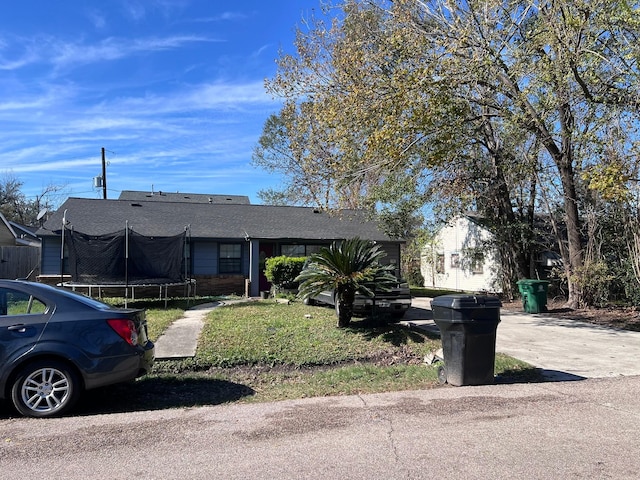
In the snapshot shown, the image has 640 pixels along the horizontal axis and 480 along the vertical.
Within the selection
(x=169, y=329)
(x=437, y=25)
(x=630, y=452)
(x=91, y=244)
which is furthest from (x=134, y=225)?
(x=630, y=452)

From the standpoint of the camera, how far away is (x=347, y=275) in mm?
9891

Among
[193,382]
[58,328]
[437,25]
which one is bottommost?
[193,382]

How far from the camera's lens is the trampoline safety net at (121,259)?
46.5ft

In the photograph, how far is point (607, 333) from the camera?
11.3m

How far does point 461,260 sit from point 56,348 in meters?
23.2

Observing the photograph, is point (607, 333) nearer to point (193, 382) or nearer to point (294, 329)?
point (294, 329)

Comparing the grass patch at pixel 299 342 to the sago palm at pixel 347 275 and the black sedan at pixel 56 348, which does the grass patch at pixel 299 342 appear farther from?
the black sedan at pixel 56 348

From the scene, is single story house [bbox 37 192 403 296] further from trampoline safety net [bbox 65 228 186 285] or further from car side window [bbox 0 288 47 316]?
car side window [bbox 0 288 47 316]

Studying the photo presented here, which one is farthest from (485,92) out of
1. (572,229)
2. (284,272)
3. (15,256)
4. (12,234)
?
(12,234)

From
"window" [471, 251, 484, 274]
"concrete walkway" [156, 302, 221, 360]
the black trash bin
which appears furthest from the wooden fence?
the black trash bin

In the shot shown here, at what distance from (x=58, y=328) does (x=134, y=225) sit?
15.1 m

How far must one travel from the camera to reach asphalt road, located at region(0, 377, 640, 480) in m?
3.90

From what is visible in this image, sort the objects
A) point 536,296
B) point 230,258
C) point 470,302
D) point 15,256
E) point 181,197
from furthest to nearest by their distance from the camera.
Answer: point 181,197 → point 15,256 → point 230,258 → point 536,296 → point 470,302

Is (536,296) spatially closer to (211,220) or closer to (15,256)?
(211,220)
